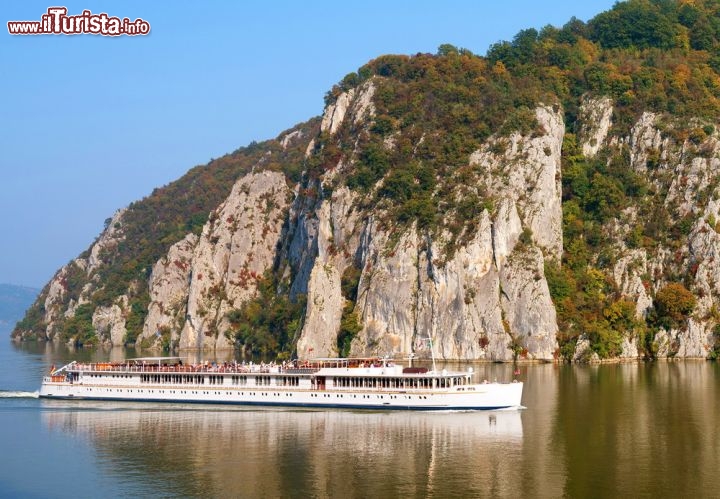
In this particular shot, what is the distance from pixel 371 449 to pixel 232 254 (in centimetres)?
11696

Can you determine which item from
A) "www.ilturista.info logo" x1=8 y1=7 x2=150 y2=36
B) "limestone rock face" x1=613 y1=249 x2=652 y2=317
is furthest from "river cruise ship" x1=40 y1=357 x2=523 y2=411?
"limestone rock face" x1=613 y1=249 x2=652 y2=317

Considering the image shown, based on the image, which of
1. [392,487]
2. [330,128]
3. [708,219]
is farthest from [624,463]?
[330,128]

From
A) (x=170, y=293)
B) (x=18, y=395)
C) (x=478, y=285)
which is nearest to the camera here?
(x=18, y=395)

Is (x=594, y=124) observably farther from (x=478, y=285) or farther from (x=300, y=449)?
(x=300, y=449)

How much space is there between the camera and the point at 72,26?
76.7m

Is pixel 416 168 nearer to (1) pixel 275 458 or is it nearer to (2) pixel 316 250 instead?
(2) pixel 316 250

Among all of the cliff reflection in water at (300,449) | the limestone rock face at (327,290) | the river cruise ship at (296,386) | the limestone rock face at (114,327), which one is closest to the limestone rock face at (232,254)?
the limestone rock face at (114,327)

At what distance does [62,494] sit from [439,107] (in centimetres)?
10908

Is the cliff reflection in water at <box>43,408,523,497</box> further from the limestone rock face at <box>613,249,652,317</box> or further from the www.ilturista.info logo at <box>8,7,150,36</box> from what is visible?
the limestone rock face at <box>613,249,652,317</box>

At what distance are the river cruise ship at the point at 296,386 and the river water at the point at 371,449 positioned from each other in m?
1.51

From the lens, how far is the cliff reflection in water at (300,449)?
6124 centimetres

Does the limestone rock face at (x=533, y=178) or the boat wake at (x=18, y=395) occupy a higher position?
the limestone rock face at (x=533, y=178)

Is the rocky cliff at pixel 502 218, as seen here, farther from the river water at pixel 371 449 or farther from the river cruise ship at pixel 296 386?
the river cruise ship at pixel 296 386

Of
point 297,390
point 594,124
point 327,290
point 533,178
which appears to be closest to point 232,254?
point 327,290
